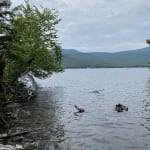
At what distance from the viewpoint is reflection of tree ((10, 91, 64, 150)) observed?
30.3m

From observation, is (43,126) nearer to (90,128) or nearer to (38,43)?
(90,128)

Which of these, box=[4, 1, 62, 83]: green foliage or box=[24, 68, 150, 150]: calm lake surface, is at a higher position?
box=[4, 1, 62, 83]: green foliage

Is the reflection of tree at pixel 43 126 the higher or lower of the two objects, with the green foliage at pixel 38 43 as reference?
lower

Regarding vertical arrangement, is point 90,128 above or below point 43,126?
below

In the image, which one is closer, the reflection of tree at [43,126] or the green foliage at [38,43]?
the reflection of tree at [43,126]

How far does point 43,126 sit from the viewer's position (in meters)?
37.7

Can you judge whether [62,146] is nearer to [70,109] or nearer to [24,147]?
[24,147]

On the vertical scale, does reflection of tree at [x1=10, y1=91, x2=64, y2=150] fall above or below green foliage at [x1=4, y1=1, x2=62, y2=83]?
below

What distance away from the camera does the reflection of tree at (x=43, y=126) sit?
3030 centimetres

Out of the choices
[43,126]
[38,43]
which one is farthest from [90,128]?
[38,43]

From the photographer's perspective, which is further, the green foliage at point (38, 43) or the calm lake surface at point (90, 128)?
the green foliage at point (38, 43)

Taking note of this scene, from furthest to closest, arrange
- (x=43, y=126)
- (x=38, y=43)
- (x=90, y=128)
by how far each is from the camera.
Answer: (x=38, y=43) < (x=90, y=128) < (x=43, y=126)

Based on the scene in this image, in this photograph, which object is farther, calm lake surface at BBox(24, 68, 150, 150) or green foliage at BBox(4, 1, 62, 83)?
green foliage at BBox(4, 1, 62, 83)

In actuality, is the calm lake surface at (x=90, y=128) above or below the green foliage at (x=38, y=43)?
below
